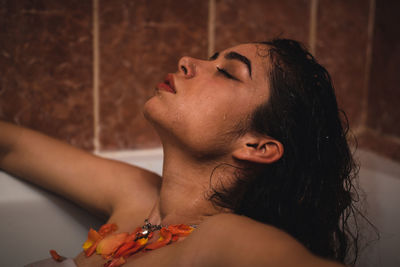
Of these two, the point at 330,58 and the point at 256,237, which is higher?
the point at 330,58

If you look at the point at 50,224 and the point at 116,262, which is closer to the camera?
the point at 116,262

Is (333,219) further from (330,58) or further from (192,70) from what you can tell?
(330,58)

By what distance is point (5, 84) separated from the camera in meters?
1.31

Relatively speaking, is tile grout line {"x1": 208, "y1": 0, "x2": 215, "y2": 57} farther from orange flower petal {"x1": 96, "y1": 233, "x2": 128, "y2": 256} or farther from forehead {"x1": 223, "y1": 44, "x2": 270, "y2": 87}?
orange flower petal {"x1": 96, "y1": 233, "x2": 128, "y2": 256}

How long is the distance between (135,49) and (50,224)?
2.14 feet

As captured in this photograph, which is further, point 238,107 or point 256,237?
point 238,107

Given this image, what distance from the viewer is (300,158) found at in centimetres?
87

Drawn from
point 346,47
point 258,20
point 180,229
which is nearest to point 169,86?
point 180,229

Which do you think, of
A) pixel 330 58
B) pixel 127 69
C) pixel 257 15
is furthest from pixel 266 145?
pixel 330 58

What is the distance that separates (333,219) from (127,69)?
89 centimetres

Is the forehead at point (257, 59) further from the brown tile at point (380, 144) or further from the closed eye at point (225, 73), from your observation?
the brown tile at point (380, 144)

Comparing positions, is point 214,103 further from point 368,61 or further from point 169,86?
point 368,61

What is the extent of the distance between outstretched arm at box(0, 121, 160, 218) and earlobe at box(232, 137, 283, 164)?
0.36 metres

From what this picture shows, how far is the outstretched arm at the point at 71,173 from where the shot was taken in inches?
44.6
